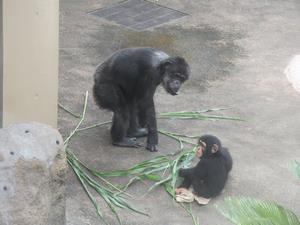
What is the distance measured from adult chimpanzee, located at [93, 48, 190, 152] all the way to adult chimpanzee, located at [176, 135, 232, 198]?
808mm

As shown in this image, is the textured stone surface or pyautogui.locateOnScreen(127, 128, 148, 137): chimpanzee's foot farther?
pyautogui.locateOnScreen(127, 128, 148, 137): chimpanzee's foot

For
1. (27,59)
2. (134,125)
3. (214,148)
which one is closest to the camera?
Answer: (214,148)

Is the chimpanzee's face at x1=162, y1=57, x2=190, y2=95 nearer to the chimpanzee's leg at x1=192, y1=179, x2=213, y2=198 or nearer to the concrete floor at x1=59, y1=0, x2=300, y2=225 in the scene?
the concrete floor at x1=59, y1=0, x2=300, y2=225

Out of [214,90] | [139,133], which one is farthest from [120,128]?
[214,90]

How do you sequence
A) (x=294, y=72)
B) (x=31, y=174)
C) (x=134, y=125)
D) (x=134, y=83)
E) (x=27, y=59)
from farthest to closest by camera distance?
1. (x=294, y=72)
2. (x=134, y=125)
3. (x=134, y=83)
4. (x=27, y=59)
5. (x=31, y=174)

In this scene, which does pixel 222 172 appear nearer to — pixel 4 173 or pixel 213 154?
pixel 213 154

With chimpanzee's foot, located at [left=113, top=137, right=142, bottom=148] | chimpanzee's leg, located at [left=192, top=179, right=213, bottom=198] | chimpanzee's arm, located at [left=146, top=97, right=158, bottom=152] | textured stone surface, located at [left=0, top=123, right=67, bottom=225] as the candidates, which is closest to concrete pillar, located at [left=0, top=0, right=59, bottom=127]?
chimpanzee's foot, located at [left=113, top=137, right=142, bottom=148]

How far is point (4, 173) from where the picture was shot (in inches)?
175

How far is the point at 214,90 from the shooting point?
25.6 ft

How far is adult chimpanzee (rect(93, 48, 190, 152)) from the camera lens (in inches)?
250

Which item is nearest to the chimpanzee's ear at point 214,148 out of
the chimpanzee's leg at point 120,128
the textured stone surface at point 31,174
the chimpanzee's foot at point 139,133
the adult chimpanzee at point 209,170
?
the adult chimpanzee at point 209,170

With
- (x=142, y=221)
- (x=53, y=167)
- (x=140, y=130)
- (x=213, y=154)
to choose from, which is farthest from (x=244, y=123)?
(x=53, y=167)

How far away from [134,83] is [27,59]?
1036 mm

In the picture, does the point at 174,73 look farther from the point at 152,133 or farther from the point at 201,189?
the point at 201,189
